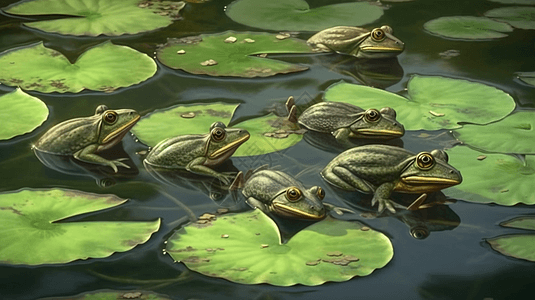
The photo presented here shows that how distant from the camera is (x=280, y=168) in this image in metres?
4.73

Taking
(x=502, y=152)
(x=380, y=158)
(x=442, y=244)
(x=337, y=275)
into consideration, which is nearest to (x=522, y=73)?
(x=502, y=152)

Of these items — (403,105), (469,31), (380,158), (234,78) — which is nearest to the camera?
(380,158)

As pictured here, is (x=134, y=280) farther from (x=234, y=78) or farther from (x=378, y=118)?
(x=234, y=78)

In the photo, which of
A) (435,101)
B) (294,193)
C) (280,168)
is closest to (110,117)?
(280,168)

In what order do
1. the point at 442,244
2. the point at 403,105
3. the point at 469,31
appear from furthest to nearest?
the point at 469,31 < the point at 403,105 < the point at 442,244

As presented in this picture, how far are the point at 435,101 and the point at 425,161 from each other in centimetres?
144

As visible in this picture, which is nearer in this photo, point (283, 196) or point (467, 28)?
point (283, 196)

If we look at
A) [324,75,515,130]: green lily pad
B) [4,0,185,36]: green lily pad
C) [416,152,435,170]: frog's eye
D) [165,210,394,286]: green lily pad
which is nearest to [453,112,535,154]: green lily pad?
[324,75,515,130]: green lily pad

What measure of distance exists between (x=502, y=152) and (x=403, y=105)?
3.12 feet

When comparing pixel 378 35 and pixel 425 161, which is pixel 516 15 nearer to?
pixel 378 35

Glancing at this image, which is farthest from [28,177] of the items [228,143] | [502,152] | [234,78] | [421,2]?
[421,2]

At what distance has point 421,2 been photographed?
7859mm

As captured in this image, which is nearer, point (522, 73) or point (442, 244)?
point (442, 244)

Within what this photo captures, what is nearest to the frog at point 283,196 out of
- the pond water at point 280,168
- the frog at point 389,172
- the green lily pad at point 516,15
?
the pond water at point 280,168
